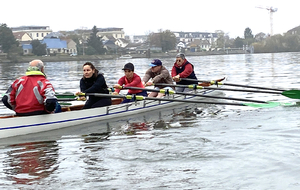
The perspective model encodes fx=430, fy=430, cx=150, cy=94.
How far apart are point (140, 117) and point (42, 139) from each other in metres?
3.67

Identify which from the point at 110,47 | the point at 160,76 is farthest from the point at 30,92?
the point at 110,47

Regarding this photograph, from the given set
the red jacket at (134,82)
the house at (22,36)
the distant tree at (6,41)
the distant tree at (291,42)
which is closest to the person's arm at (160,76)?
the red jacket at (134,82)

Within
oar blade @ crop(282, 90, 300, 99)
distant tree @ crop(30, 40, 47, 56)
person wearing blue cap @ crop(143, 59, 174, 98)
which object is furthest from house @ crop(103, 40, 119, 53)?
oar blade @ crop(282, 90, 300, 99)

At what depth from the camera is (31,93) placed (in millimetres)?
9281

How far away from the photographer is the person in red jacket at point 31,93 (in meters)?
9.20

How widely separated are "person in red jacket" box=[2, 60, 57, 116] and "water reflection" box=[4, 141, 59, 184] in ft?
2.88

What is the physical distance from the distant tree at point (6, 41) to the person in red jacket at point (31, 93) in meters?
80.5

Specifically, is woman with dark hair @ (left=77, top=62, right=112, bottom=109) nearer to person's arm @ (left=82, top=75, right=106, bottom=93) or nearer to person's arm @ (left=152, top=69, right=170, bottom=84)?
person's arm @ (left=82, top=75, right=106, bottom=93)

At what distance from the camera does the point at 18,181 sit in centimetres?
636

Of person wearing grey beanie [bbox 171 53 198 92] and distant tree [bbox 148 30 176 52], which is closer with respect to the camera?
person wearing grey beanie [bbox 171 53 198 92]

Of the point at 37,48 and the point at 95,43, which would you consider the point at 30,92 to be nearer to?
the point at 37,48

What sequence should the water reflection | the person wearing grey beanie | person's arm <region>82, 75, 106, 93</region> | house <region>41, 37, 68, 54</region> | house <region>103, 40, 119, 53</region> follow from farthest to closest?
house <region>103, 40, 119, 53</region>
house <region>41, 37, 68, 54</region>
the person wearing grey beanie
person's arm <region>82, 75, 106, 93</region>
the water reflection

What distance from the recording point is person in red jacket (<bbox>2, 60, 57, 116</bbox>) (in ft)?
30.2

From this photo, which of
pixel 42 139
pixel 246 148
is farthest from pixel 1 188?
pixel 246 148
